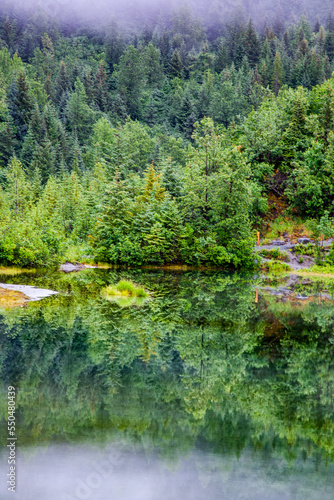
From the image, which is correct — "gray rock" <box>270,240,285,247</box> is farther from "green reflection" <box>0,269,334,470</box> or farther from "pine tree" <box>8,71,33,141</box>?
"pine tree" <box>8,71,33,141</box>

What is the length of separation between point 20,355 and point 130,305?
25.8 ft

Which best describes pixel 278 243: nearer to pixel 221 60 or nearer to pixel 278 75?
pixel 278 75

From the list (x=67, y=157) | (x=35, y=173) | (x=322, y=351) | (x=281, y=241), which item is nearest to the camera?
(x=322, y=351)

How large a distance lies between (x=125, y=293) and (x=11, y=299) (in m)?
4.99

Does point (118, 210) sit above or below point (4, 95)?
below

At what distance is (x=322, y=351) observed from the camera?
1355cm

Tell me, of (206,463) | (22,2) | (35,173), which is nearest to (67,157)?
(35,173)

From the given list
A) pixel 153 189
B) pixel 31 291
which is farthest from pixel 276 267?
pixel 31 291

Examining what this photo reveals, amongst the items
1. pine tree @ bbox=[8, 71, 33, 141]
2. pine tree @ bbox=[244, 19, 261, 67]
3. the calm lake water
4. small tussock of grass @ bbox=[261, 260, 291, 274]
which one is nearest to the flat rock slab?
the calm lake water

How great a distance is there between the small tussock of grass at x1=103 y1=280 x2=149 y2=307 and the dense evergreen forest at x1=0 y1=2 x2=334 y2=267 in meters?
8.97

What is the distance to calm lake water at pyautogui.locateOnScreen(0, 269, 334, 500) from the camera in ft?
22.9

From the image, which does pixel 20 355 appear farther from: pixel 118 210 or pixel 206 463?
pixel 118 210

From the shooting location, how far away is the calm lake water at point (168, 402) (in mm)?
6965

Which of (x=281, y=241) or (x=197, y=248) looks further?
(x=281, y=241)
